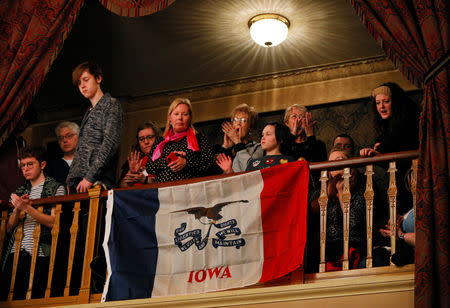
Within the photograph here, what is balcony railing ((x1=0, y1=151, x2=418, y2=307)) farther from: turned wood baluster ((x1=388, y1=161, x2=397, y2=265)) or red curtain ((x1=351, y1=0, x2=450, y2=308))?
red curtain ((x1=351, y1=0, x2=450, y2=308))

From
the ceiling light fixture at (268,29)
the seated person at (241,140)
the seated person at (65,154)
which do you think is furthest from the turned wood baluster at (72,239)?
the ceiling light fixture at (268,29)

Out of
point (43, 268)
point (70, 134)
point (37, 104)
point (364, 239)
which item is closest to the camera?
point (364, 239)

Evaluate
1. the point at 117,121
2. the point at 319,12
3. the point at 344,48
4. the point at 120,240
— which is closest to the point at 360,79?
the point at 344,48

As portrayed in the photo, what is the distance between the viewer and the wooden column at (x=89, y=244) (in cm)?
429

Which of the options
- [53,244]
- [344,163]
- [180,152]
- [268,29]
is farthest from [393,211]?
[268,29]

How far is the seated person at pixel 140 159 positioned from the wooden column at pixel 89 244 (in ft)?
1.44

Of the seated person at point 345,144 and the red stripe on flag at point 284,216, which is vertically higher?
the seated person at point 345,144

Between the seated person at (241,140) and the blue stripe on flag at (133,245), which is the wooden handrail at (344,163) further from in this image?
the seated person at (241,140)

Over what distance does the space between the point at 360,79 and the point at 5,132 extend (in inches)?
145

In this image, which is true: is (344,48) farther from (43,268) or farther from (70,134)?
(43,268)

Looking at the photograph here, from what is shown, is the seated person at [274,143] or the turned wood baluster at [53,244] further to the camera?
the seated person at [274,143]

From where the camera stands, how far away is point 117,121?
477 cm

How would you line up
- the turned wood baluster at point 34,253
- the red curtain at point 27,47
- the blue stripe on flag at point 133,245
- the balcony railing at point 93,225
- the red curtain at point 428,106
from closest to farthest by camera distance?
1. the red curtain at point 428,106
2. the balcony railing at point 93,225
3. the blue stripe on flag at point 133,245
4. the turned wood baluster at point 34,253
5. the red curtain at point 27,47

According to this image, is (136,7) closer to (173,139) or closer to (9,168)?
(173,139)
